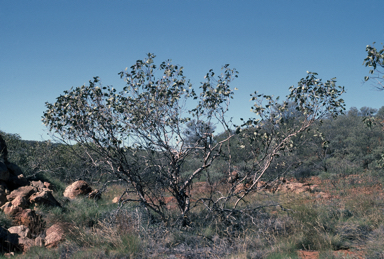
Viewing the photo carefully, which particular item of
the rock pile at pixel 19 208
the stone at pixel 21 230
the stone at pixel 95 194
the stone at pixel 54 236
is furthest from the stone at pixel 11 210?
the stone at pixel 95 194

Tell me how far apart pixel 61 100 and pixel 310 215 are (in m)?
6.94

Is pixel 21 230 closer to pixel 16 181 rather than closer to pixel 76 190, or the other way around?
pixel 16 181

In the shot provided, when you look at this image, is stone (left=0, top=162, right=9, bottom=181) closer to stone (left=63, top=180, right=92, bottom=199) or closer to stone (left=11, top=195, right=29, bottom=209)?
stone (left=11, top=195, right=29, bottom=209)

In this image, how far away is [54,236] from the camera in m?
6.34

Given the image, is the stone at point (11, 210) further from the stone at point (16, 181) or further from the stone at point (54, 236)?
the stone at point (16, 181)

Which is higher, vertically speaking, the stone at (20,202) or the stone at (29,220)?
the stone at (20,202)

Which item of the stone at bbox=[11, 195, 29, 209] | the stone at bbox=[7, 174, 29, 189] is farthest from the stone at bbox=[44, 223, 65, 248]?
the stone at bbox=[7, 174, 29, 189]

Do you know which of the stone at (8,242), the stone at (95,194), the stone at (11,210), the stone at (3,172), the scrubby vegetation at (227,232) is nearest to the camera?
Result: the scrubby vegetation at (227,232)

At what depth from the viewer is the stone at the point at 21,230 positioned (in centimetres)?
655

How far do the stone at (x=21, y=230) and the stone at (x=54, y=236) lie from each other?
0.43 m

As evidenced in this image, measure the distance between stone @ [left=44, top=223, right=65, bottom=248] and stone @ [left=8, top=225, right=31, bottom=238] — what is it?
0.43 m

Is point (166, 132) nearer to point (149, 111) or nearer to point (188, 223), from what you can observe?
point (149, 111)

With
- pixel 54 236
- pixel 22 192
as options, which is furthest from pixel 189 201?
pixel 22 192

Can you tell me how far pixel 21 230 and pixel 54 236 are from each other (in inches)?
37.7
